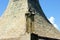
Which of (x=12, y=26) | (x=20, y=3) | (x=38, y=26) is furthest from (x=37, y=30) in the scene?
(x=20, y=3)

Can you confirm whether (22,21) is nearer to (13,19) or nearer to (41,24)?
(13,19)

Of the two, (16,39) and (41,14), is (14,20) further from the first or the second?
(16,39)

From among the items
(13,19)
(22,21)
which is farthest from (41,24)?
(13,19)

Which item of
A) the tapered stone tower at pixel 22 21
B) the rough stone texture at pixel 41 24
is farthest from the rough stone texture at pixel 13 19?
the rough stone texture at pixel 41 24

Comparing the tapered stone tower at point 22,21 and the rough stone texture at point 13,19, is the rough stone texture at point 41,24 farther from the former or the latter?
the rough stone texture at point 13,19

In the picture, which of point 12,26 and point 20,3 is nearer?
point 12,26

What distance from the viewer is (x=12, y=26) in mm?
17516

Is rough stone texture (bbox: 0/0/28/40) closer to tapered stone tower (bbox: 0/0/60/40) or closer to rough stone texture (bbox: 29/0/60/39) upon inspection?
tapered stone tower (bbox: 0/0/60/40)

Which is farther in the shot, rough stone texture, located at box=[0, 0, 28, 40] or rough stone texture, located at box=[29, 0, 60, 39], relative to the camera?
rough stone texture, located at box=[29, 0, 60, 39]

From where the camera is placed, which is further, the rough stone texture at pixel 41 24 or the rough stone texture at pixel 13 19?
the rough stone texture at pixel 41 24

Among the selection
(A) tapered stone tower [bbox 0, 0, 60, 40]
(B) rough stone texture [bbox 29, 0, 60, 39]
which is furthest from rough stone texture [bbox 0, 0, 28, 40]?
(B) rough stone texture [bbox 29, 0, 60, 39]

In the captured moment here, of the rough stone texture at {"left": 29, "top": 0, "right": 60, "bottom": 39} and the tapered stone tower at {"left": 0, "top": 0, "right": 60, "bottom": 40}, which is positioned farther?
the rough stone texture at {"left": 29, "top": 0, "right": 60, "bottom": 39}

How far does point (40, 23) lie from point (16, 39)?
8353 millimetres

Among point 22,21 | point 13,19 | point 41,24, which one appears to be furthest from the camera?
point 41,24
